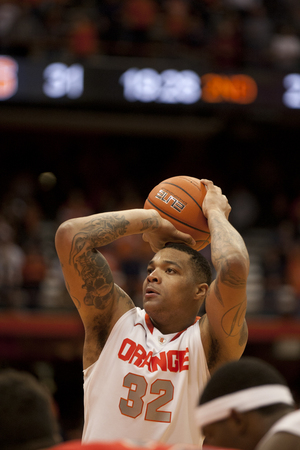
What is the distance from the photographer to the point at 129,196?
13.5 m

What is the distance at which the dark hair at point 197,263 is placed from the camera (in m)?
3.57

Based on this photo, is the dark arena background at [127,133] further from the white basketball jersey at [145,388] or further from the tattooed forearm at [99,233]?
the tattooed forearm at [99,233]

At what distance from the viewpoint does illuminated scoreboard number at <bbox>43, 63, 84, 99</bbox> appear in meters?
12.2

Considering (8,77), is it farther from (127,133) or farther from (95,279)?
(95,279)

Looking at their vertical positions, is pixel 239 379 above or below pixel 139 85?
below

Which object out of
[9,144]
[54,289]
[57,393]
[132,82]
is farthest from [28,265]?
[9,144]

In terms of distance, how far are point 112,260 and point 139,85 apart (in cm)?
401

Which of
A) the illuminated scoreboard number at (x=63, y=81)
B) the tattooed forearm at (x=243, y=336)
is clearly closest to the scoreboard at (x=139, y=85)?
the illuminated scoreboard number at (x=63, y=81)

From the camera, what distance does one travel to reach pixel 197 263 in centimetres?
359

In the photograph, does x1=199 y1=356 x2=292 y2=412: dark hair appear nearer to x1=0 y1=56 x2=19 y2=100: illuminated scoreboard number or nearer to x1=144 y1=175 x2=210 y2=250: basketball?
x1=144 y1=175 x2=210 y2=250: basketball

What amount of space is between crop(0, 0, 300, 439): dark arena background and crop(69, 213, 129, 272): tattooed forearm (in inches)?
256

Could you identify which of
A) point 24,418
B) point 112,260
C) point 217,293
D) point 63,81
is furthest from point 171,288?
point 63,81

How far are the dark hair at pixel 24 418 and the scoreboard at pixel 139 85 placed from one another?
10904 millimetres

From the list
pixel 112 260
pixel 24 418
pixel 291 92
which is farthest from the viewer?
pixel 291 92
